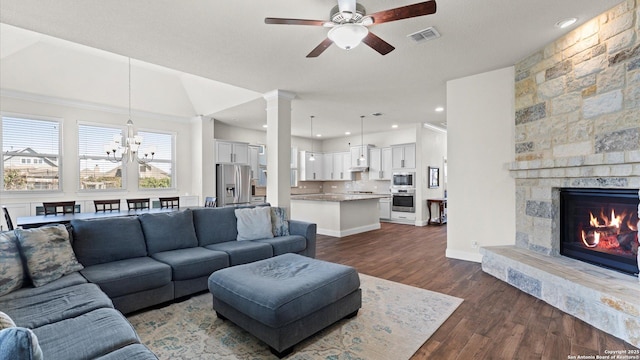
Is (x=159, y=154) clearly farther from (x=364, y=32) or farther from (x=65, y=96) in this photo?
(x=364, y=32)

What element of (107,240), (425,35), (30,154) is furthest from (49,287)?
(30,154)

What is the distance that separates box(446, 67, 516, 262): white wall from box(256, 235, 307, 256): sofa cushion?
2353 millimetres

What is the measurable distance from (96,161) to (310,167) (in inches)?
229

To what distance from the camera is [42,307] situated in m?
1.90

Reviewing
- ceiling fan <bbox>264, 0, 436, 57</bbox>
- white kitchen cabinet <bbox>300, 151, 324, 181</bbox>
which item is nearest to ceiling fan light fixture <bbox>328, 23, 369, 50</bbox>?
ceiling fan <bbox>264, 0, 436, 57</bbox>

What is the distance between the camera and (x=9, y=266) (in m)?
2.17

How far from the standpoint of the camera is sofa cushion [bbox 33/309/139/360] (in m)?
1.40

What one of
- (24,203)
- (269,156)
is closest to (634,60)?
(269,156)

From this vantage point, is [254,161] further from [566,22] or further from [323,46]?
[566,22]

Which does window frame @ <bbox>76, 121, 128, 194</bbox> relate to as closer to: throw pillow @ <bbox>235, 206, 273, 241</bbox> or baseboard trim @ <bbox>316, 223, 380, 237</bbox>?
throw pillow @ <bbox>235, 206, 273, 241</bbox>

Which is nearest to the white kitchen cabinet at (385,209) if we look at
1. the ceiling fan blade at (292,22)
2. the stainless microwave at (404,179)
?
the stainless microwave at (404,179)

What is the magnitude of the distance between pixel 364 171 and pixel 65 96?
7.41 m

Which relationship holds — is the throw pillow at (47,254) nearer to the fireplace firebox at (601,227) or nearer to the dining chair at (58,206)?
the dining chair at (58,206)

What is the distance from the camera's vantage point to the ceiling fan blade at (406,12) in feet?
6.53
